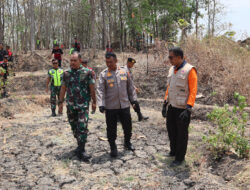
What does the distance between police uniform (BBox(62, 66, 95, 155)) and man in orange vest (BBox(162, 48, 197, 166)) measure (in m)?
1.27

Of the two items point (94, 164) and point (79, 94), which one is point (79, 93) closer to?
point (79, 94)

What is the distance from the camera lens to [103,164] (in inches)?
153

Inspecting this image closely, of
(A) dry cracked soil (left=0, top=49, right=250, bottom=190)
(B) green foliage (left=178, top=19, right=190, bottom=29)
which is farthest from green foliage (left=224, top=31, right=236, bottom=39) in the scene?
(A) dry cracked soil (left=0, top=49, right=250, bottom=190)

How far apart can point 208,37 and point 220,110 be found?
843cm

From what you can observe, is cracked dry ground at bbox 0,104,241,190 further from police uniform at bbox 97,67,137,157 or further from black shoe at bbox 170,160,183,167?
police uniform at bbox 97,67,137,157

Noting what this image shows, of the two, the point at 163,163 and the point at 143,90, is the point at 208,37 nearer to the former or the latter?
the point at 143,90

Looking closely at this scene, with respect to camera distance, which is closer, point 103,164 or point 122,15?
point 103,164

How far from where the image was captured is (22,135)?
5.28 meters

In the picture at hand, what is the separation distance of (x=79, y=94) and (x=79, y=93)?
0.05ft

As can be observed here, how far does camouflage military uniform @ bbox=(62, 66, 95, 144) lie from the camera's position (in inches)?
152

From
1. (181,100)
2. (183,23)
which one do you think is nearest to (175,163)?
(181,100)

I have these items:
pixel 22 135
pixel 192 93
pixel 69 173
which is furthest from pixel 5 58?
pixel 192 93

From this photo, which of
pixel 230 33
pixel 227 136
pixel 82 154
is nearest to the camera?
pixel 227 136

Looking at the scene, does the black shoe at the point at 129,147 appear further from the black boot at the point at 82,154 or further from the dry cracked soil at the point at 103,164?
the black boot at the point at 82,154
